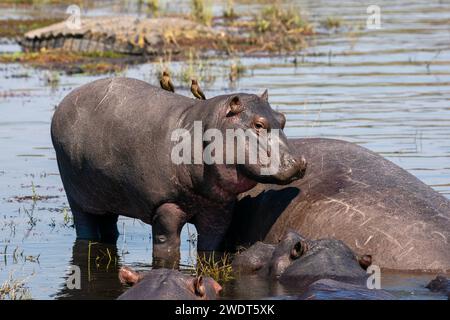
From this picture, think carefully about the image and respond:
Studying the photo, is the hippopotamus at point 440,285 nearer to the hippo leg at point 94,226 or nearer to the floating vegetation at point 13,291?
the floating vegetation at point 13,291

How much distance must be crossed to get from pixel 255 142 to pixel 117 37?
55.7 feet

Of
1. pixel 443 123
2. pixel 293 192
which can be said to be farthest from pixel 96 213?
pixel 443 123

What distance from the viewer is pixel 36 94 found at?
19672 millimetres

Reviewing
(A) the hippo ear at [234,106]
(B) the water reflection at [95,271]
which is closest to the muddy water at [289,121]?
(B) the water reflection at [95,271]

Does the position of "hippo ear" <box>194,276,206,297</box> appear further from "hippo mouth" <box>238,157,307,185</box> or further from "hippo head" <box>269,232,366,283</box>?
"hippo mouth" <box>238,157,307,185</box>

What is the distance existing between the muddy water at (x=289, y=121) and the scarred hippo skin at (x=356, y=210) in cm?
36

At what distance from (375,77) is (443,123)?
15.8ft

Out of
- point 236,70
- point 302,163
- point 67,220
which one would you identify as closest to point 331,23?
point 236,70

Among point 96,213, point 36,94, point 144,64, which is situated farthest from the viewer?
point 144,64

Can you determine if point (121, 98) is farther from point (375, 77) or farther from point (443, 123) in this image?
point (375, 77)

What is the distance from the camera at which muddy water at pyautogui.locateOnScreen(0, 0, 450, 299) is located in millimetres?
9703

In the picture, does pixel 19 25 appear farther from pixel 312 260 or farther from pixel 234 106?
pixel 312 260

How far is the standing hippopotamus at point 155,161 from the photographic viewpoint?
9.20 meters

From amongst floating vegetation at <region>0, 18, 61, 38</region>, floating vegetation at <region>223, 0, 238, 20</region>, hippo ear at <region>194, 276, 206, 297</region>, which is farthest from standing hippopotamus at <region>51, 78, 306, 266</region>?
floating vegetation at <region>223, 0, 238, 20</region>
